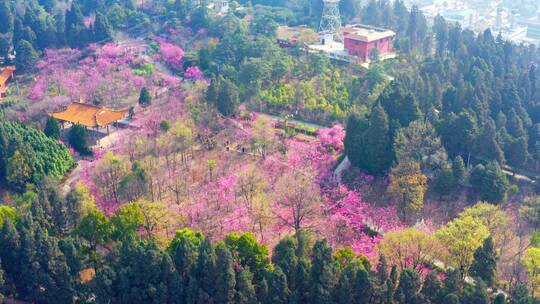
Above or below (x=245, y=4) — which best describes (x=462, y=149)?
below

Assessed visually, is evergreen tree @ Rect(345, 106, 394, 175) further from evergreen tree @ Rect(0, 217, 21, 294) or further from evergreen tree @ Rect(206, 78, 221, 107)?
evergreen tree @ Rect(0, 217, 21, 294)

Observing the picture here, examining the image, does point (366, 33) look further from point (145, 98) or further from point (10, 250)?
point (10, 250)

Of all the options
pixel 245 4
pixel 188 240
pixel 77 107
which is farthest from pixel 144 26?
pixel 188 240

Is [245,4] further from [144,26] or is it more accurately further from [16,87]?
[16,87]

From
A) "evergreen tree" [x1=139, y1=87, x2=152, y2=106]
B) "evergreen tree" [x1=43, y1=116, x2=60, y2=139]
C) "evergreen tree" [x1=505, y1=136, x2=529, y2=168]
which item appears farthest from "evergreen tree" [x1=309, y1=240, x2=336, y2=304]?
"evergreen tree" [x1=139, y1=87, x2=152, y2=106]

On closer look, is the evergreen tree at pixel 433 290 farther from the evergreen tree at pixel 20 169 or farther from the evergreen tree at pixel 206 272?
the evergreen tree at pixel 20 169

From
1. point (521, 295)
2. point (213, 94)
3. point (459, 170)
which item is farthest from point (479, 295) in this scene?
point (213, 94)

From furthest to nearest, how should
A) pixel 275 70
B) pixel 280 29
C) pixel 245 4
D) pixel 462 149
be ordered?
pixel 245 4, pixel 280 29, pixel 275 70, pixel 462 149
